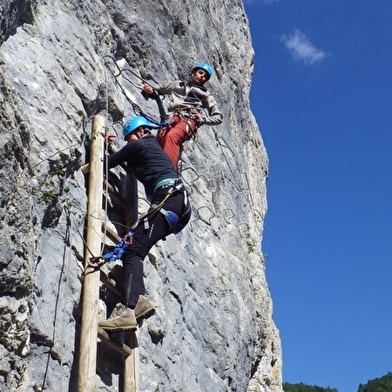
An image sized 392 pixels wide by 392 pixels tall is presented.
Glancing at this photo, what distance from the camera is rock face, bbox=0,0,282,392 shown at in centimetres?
480

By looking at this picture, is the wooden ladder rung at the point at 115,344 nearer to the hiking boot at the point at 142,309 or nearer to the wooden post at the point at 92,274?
the wooden post at the point at 92,274

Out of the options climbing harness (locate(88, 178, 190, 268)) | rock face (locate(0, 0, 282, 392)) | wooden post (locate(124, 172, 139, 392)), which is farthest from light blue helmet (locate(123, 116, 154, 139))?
wooden post (locate(124, 172, 139, 392))

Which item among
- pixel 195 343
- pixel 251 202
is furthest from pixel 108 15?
pixel 251 202

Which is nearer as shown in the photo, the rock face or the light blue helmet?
the rock face

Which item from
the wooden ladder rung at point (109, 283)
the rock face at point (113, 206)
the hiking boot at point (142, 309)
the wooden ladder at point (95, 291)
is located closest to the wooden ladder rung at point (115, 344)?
the wooden ladder at point (95, 291)

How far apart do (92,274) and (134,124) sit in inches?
76.8

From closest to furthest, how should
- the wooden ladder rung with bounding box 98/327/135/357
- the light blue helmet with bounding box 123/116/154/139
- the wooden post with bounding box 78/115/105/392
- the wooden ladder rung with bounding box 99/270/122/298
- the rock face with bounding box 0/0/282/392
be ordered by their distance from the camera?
the rock face with bounding box 0/0/282/392 → the wooden post with bounding box 78/115/105/392 → the wooden ladder rung with bounding box 98/327/135/357 → the wooden ladder rung with bounding box 99/270/122/298 → the light blue helmet with bounding box 123/116/154/139

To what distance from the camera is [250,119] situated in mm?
12562

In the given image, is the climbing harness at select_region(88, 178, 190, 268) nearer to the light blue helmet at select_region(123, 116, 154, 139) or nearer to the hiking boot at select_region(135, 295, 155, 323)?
the hiking boot at select_region(135, 295, 155, 323)

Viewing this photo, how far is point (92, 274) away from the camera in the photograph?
18.4ft

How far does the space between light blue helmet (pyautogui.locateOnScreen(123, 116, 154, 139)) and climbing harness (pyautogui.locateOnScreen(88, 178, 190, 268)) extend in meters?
0.87

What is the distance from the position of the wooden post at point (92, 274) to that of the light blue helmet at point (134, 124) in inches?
16.3

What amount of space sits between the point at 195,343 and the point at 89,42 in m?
3.12

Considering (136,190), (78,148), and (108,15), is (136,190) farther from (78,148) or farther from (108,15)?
(108,15)
